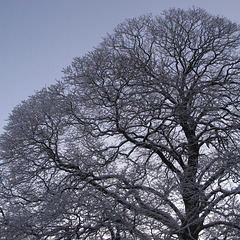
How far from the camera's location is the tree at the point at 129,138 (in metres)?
6.23

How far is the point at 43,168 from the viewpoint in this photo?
25.6 ft

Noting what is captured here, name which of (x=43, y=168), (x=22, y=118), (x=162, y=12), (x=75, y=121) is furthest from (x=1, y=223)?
(x=162, y=12)

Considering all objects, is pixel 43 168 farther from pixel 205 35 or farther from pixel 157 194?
pixel 205 35

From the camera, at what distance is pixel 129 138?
8.34 metres

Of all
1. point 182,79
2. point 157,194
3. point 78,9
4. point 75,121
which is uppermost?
point 78,9

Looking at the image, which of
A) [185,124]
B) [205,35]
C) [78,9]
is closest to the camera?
[185,124]

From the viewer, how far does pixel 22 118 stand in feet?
25.6

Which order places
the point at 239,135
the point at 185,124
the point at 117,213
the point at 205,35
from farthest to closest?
the point at 205,35 < the point at 185,124 < the point at 239,135 < the point at 117,213

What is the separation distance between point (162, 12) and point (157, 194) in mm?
6251

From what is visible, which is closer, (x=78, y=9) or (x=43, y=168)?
(x=43, y=168)

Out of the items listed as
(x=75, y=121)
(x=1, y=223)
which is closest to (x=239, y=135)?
(x=75, y=121)

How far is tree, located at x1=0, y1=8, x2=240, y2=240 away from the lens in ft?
20.4

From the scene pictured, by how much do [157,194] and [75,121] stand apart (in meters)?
3.52

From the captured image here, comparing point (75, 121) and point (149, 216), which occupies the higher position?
point (75, 121)
